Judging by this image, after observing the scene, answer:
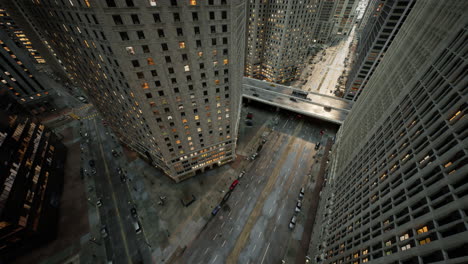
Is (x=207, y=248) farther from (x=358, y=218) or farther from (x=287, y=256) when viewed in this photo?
(x=358, y=218)

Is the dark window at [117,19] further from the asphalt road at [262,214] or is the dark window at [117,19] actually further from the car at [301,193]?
the car at [301,193]

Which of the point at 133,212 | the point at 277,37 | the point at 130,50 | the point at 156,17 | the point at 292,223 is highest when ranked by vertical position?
the point at 156,17

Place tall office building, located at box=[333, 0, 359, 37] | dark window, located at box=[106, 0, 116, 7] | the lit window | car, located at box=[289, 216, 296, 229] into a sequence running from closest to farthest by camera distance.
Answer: dark window, located at box=[106, 0, 116, 7]
the lit window
car, located at box=[289, 216, 296, 229]
tall office building, located at box=[333, 0, 359, 37]

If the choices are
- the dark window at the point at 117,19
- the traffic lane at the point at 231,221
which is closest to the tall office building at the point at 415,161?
the traffic lane at the point at 231,221

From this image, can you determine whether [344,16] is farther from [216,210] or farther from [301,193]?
[216,210]

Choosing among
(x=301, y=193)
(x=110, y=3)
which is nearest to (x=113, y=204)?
(x=110, y=3)

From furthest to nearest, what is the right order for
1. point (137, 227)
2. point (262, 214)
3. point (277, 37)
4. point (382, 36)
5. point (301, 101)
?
point (277, 37), point (301, 101), point (382, 36), point (262, 214), point (137, 227)

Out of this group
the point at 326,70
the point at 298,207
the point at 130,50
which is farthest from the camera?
the point at 326,70

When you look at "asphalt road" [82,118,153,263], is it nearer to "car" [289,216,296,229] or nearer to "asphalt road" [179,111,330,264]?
"asphalt road" [179,111,330,264]

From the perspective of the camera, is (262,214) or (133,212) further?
(262,214)

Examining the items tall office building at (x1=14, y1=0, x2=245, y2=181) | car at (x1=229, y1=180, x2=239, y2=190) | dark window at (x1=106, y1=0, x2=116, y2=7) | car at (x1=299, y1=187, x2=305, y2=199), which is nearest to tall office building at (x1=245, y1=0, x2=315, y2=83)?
tall office building at (x1=14, y1=0, x2=245, y2=181)
